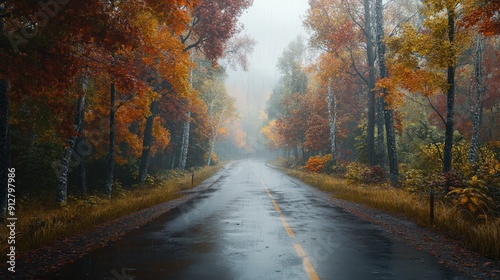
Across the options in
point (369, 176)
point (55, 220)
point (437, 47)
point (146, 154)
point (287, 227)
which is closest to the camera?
point (55, 220)

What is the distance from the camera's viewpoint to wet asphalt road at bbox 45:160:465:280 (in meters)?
5.46

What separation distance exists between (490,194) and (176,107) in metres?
21.0

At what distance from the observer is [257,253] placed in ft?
21.7

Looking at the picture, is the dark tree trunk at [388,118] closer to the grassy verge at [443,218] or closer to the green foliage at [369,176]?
the green foliage at [369,176]

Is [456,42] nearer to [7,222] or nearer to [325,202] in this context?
[325,202]

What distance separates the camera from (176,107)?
26359 mm

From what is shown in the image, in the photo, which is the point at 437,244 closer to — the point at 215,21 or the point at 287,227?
the point at 287,227

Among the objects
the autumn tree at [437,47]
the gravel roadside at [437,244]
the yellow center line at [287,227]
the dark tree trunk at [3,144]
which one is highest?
the autumn tree at [437,47]

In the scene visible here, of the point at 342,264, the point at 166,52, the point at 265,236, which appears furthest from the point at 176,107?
the point at 342,264

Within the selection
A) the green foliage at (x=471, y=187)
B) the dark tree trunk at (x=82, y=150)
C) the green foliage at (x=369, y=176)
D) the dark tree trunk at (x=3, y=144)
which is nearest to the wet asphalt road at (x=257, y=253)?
the green foliage at (x=471, y=187)

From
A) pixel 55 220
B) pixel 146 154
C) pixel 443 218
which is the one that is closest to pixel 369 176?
pixel 443 218

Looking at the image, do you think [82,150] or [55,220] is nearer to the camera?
[55,220]

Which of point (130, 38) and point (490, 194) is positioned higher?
point (130, 38)

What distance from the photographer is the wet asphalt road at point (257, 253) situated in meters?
5.46
